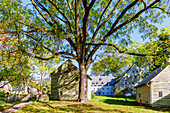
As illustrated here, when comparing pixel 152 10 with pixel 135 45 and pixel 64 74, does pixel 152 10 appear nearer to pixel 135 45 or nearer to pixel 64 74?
pixel 135 45

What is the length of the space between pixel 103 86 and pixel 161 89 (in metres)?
46.7

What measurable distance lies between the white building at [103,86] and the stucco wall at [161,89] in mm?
44443

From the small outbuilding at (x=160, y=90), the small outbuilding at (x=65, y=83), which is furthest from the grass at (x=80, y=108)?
the small outbuilding at (x=65, y=83)

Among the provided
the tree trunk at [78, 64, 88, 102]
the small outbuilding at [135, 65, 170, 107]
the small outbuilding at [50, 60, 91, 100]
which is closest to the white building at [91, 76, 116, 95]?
the small outbuilding at [50, 60, 91, 100]

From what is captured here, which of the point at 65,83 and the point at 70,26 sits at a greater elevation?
the point at 70,26

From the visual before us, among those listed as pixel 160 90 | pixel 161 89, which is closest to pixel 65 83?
pixel 160 90

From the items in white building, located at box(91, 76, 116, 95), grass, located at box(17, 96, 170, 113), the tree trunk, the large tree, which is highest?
the large tree

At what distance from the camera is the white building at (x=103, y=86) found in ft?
206

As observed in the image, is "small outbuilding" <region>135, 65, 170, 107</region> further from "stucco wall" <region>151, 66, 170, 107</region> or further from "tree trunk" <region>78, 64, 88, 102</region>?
"tree trunk" <region>78, 64, 88, 102</region>

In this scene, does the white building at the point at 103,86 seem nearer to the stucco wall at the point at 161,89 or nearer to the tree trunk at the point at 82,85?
the stucco wall at the point at 161,89

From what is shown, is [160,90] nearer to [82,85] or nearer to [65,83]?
[82,85]

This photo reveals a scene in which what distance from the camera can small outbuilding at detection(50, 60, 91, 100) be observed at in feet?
79.4

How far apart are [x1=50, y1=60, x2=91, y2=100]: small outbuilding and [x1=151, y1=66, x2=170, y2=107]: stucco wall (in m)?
11.1

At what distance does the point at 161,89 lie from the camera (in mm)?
18109
